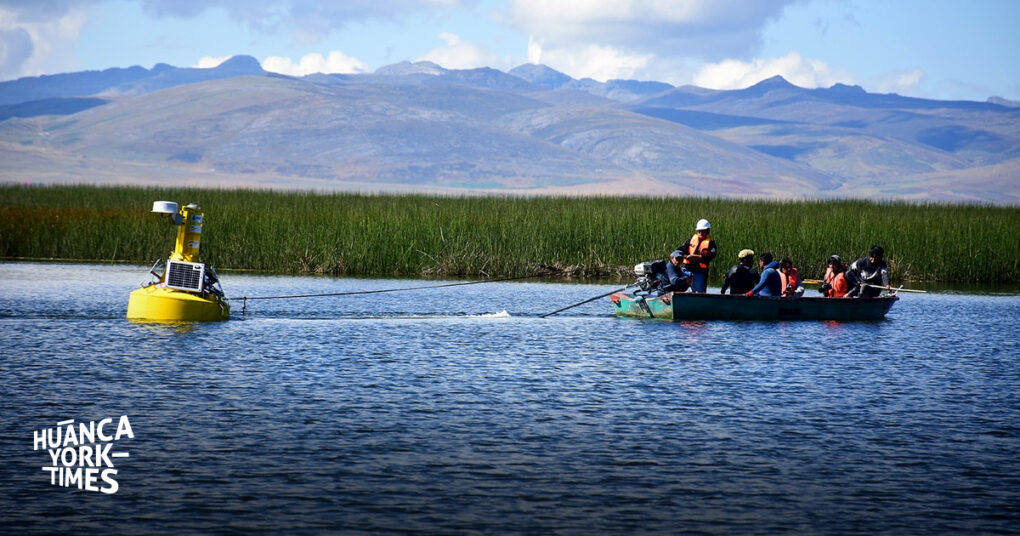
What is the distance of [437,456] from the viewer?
439 inches

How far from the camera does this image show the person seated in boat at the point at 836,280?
2470 centimetres

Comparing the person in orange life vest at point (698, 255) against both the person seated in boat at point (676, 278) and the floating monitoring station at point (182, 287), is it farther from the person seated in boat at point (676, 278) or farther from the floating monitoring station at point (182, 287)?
the floating monitoring station at point (182, 287)

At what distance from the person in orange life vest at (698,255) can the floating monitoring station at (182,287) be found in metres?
8.49

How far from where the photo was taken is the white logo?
33.1 ft

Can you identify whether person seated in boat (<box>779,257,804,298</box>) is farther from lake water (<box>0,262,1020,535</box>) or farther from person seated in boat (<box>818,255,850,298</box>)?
lake water (<box>0,262,1020,535</box>)

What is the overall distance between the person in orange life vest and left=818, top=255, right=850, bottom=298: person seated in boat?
3.17 metres

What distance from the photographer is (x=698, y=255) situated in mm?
22859

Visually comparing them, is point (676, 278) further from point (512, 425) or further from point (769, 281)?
point (512, 425)

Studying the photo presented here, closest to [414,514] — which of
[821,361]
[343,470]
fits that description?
[343,470]

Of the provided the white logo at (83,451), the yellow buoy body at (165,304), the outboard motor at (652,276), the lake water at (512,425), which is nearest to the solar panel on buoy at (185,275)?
the yellow buoy body at (165,304)

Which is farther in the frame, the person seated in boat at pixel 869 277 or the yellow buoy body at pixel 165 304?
the person seated in boat at pixel 869 277

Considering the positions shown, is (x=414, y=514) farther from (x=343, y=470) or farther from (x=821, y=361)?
(x=821, y=361)

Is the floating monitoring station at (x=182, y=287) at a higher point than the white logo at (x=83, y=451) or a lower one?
higher

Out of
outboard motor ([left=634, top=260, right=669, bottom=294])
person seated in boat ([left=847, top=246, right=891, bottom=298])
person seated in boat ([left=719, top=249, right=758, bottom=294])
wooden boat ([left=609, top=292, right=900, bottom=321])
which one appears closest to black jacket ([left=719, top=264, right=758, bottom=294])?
person seated in boat ([left=719, top=249, right=758, bottom=294])
